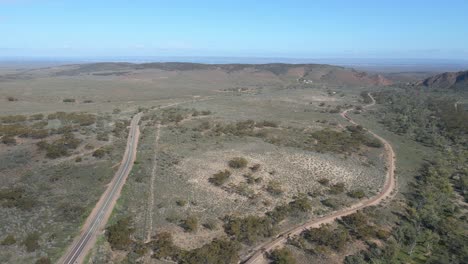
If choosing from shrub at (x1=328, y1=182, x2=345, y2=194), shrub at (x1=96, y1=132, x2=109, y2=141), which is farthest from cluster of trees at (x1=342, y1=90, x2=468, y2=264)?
shrub at (x1=96, y1=132, x2=109, y2=141)

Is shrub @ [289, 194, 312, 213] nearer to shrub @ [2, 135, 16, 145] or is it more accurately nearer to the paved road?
the paved road

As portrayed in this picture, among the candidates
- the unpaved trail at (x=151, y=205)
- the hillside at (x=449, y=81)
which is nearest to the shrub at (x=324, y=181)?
the unpaved trail at (x=151, y=205)

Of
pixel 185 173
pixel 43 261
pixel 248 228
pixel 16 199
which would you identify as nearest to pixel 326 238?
pixel 248 228

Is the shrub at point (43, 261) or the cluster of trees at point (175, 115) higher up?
the cluster of trees at point (175, 115)

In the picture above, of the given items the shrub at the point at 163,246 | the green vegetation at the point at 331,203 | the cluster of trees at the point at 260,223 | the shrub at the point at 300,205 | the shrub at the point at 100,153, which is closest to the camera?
the shrub at the point at 163,246

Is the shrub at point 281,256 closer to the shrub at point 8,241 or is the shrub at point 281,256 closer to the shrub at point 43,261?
the shrub at point 43,261

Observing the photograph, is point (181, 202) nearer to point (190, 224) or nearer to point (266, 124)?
point (190, 224)

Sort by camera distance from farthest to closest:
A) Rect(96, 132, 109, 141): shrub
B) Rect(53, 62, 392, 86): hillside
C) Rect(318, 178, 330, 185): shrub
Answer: Rect(53, 62, 392, 86): hillside → Rect(96, 132, 109, 141): shrub → Rect(318, 178, 330, 185): shrub
